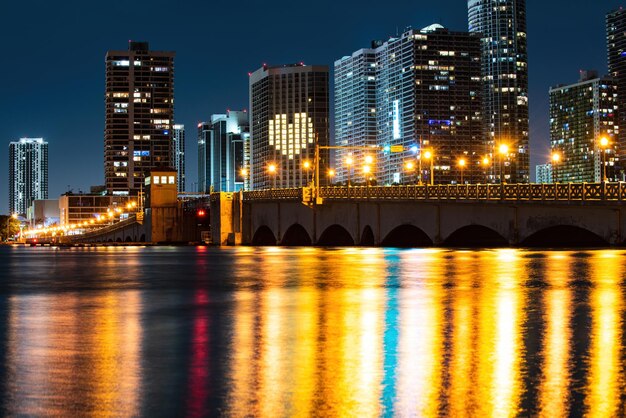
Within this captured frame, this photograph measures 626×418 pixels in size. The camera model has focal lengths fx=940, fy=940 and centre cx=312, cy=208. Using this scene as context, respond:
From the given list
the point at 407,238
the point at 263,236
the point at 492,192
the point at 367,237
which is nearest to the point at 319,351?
the point at 492,192

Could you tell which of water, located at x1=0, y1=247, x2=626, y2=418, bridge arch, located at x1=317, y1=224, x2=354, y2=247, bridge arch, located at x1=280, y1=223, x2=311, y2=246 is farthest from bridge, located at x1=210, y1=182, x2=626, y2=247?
water, located at x1=0, y1=247, x2=626, y2=418

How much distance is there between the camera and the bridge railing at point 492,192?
54.4m

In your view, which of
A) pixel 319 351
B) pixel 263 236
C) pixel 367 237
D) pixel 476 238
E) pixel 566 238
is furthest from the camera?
pixel 263 236

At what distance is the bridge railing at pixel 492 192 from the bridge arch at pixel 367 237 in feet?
10.5

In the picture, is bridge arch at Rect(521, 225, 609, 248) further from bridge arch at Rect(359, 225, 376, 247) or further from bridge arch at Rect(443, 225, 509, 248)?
bridge arch at Rect(359, 225, 376, 247)

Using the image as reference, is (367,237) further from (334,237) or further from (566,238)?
(566,238)

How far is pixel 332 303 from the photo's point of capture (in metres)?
22.5

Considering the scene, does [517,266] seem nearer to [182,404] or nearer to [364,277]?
[364,277]

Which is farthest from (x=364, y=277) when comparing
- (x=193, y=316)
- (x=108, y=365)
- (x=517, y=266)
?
(x=108, y=365)

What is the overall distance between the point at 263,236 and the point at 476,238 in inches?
1473

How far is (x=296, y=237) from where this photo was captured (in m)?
103

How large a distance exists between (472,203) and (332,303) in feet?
142

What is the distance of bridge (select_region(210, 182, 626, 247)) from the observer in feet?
181

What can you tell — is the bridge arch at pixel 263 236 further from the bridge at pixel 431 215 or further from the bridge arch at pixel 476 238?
the bridge arch at pixel 476 238
